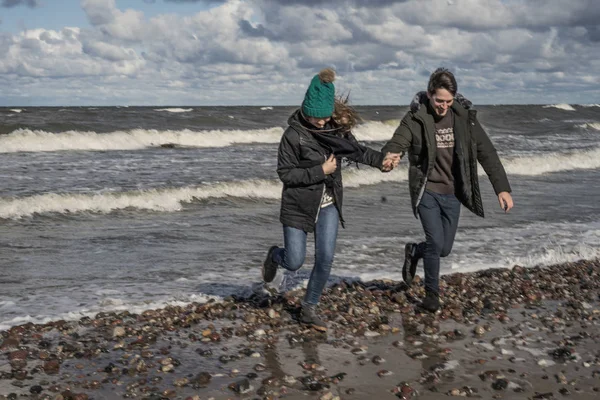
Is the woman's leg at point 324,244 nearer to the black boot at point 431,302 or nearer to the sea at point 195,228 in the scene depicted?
the black boot at point 431,302

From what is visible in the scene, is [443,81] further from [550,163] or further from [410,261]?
[550,163]

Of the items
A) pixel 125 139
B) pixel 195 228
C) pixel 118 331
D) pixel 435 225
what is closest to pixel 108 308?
pixel 118 331

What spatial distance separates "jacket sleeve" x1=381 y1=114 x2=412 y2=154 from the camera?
21.7 feet

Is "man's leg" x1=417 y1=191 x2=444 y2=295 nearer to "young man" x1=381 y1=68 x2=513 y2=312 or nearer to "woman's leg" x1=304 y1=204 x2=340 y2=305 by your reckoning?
"young man" x1=381 y1=68 x2=513 y2=312

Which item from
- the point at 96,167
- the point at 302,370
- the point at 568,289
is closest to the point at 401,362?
the point at 302,370

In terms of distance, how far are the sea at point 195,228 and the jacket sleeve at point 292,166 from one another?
100 inches

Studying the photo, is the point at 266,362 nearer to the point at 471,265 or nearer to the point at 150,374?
the point at 150,374

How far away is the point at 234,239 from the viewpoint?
477 inches

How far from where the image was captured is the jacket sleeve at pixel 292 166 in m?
6.15

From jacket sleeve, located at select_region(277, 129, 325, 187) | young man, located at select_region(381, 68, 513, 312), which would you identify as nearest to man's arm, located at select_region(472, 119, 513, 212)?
young man, located at select_region(381, 68, 513, 312)

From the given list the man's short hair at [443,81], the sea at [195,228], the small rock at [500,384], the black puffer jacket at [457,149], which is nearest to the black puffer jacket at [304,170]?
the black puffer jacket at [457,149]

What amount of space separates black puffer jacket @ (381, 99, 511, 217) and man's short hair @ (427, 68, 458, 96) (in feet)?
0.98

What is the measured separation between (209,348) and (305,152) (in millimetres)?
1942

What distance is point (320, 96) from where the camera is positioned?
611 centimetres
